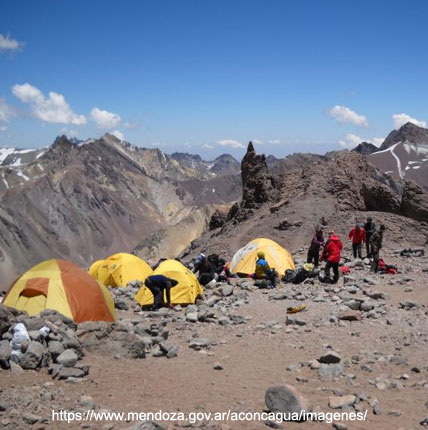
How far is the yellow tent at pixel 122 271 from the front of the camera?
882 inches

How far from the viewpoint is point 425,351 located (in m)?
10.6

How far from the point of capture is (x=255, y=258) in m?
22.1

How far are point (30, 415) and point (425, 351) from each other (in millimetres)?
8296

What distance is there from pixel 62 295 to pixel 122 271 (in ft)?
30.4

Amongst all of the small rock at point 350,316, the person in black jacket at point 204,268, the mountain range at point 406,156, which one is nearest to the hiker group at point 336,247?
the person in black jacket at point 204,268

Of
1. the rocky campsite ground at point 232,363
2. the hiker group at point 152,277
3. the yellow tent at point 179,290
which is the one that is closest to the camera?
the rocky campsite ground at point 232,363

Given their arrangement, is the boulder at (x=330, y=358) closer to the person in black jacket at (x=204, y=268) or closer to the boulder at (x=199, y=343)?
the boulder at (x=199, y=343)

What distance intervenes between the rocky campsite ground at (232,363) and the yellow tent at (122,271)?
6.48 m

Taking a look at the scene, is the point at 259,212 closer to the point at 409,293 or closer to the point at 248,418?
the point at 409,293

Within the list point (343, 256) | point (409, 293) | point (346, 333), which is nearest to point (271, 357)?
point (346, 333)

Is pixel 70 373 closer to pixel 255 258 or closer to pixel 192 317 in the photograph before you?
pixel 192 317

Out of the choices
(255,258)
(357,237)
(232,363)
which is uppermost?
(357,237)

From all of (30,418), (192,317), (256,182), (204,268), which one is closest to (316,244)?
(204,268)

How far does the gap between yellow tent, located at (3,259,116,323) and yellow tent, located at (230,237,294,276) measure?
29.5ft
